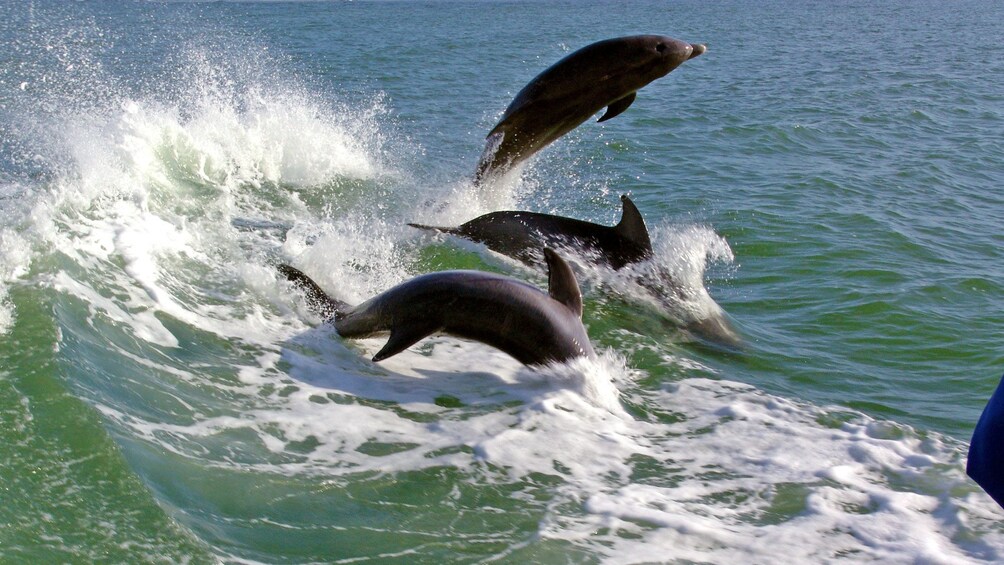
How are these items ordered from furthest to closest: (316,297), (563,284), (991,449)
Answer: (316,297) → (563,284) → (991,449)

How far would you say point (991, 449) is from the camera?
92.9 inches

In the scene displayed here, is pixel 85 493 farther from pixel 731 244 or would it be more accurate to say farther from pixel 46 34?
pixel 46 34

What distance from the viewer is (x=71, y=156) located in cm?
1140

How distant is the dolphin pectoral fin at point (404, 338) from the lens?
6.57 metres

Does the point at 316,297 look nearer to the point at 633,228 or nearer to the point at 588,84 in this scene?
the point at 633,228

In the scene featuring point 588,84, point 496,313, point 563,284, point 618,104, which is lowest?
point 496,313

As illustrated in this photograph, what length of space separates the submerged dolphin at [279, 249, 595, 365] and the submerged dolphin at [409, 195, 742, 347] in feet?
6.50

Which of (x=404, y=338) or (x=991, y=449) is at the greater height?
(x=991, y=449)

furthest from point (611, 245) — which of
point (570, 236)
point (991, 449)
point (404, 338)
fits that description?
point (991, 449)

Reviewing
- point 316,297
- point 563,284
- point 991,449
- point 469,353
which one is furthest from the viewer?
point 316,297

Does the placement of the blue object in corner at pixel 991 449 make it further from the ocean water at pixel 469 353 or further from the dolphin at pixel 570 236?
the dolphin at pixel 570 236

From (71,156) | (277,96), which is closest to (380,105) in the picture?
(277,96)

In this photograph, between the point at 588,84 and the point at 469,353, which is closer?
the point at 469,353

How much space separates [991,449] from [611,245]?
6.66 m
